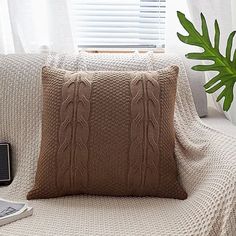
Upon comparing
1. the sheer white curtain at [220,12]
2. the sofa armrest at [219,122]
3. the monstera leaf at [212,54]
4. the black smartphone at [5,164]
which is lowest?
the black smartphone at [5,164]

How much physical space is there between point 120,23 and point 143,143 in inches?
31.0

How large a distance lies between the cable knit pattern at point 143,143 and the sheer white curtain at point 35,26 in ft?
1.81

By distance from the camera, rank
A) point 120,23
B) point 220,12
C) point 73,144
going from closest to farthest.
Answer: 1. point 73,144
2. point 220,12
3. point 120,23

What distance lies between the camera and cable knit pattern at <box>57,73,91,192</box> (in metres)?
1.41

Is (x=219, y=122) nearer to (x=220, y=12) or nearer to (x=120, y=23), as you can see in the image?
(x=220, y=12)

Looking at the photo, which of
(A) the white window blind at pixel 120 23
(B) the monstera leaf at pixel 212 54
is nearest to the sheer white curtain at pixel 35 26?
(A) the white window blind at pixel 120 23

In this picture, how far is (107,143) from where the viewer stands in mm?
1411

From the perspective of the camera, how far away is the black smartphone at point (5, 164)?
155 centimetres

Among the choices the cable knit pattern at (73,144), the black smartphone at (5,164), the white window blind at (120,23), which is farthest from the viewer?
the white window blind at (120,23)

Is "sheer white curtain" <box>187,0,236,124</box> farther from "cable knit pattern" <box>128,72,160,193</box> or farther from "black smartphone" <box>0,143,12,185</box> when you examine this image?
"black smartphone" <box>0,143,12,185</box>

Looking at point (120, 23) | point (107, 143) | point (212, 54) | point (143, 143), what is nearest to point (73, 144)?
point (107, 143)

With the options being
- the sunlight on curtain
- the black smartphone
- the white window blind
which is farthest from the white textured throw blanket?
the white window blind

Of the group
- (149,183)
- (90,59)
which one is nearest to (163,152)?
(149,183)

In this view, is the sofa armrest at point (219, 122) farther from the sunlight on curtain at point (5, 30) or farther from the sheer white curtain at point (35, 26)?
the sunlight on curtain at point (5, 30)
